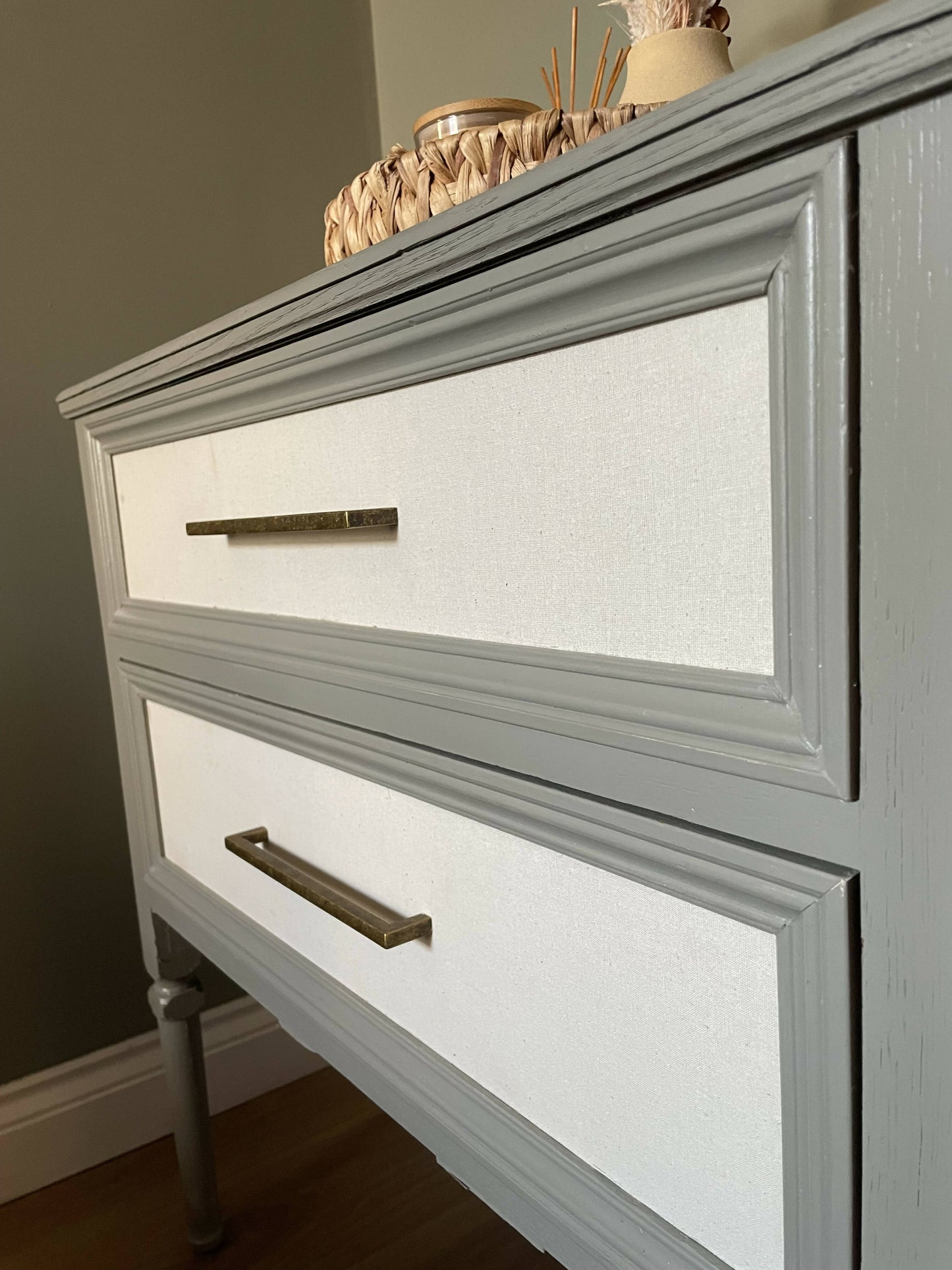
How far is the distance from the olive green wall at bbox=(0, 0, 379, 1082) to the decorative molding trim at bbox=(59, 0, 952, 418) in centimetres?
74

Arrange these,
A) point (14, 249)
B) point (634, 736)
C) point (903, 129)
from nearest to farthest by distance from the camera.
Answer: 1. point (903, 129)
2. point (634, 736)
3. point (14, 249)

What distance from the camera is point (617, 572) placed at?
391 millimetres

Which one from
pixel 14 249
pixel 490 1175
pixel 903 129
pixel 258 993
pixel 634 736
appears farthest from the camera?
pixel 14 249

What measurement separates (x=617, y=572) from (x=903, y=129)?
184mm

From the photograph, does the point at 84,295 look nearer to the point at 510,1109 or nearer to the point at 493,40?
the point at 493,40

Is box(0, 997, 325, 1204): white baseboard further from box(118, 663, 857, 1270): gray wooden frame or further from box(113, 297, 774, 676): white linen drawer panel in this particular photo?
box(113, 297, 774, 676): white linen drawer panel

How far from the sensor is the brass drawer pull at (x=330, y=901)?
0.52 meters

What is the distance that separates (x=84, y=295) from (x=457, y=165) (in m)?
0.78

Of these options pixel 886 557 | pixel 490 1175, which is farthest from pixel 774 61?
pixel 490 1175

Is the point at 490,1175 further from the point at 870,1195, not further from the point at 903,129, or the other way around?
the point at 903,129

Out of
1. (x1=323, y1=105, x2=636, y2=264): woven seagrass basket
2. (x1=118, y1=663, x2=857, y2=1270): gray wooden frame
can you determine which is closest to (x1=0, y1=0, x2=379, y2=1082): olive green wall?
(x1=118, y1=663, x2=857, y2=1270): gray wooden frame

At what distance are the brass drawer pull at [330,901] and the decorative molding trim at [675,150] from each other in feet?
1.13

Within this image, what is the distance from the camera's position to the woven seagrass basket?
525mm

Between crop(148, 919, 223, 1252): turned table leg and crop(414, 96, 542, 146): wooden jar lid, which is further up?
crop(414, 96, 542, 146): wooden jar lid
